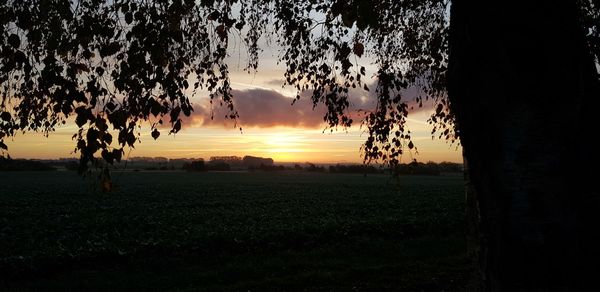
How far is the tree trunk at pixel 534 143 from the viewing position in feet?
6.85

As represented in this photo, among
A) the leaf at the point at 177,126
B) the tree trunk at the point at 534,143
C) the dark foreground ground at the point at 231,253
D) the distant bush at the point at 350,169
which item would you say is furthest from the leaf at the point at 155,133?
the distant bush at the point at 350,169

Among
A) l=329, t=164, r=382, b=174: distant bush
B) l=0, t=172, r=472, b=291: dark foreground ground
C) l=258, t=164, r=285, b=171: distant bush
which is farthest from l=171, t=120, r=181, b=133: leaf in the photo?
l=258, t=164, r=285, b=171: distant bush

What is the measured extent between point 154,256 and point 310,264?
5474 millimetres

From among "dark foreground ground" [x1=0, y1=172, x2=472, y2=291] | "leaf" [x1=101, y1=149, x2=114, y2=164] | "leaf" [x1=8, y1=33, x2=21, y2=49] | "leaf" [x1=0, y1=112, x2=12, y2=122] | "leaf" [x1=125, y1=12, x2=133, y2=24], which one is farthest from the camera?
"dark foreground ground" [x1=0, y1=172, x2=472, y2=291]

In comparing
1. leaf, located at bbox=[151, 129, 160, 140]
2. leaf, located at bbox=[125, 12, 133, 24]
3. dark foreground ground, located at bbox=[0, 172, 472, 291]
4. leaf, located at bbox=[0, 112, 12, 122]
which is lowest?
dark foreground ground, located at bbox=[0, 172, 472, 291]

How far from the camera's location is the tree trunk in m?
2.09

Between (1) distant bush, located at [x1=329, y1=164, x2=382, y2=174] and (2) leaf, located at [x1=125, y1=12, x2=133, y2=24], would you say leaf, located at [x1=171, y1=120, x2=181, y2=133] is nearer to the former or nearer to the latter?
(2) leaf, located at [x1=125, y1=12, x2=133, y2=24]

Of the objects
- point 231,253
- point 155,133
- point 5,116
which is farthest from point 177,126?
point 231,253

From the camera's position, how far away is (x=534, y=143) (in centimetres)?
213

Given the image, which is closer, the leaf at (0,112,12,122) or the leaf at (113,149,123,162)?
the leaf at (113,149,123,162)

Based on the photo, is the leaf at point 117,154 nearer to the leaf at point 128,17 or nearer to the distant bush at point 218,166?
the leaf at point 128,17

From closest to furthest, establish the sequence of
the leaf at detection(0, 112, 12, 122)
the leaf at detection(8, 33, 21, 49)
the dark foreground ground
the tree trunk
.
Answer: the tree trunk, the leaf at detection(8, 33, 21, 49), the leaf at detection(0, 112, 12, 122), the dark foreground ground

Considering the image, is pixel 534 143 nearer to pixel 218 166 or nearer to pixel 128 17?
pixel 128 17

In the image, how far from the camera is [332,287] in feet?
35.4
